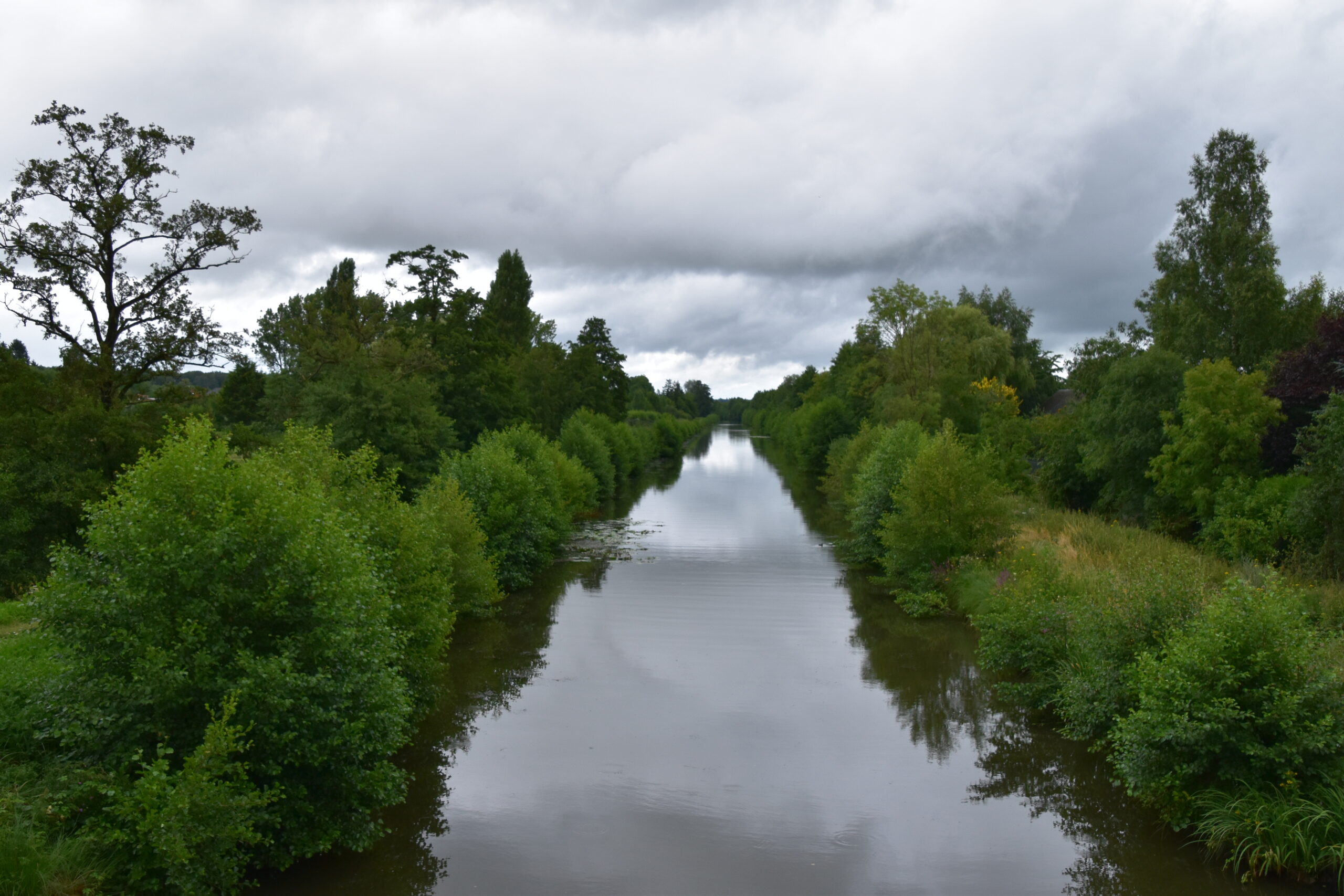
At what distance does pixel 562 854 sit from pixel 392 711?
9.10 ft

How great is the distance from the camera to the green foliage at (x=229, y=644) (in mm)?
9062

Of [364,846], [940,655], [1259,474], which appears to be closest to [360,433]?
[940,655]

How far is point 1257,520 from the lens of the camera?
24.0m

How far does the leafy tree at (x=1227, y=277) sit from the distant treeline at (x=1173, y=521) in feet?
0.28

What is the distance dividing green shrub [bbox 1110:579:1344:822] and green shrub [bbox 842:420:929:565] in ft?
57.7

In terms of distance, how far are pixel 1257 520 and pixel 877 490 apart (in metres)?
10.7

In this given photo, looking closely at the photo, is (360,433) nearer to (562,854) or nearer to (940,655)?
(940,655)

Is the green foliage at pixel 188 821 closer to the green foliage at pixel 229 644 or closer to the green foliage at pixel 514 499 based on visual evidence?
the green foliage at pixel 229 644

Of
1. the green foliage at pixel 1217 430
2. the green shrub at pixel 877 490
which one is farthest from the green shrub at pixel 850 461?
the green foliage at pixel 1217 430

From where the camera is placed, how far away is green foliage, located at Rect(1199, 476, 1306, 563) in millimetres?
22984

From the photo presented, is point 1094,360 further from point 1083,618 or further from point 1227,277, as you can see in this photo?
point 1083,618

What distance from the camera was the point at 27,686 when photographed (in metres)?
9.44

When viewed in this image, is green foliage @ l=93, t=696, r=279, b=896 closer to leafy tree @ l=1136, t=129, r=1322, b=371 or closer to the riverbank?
the riverbank

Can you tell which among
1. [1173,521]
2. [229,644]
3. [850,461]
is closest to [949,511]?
[1173,521]
